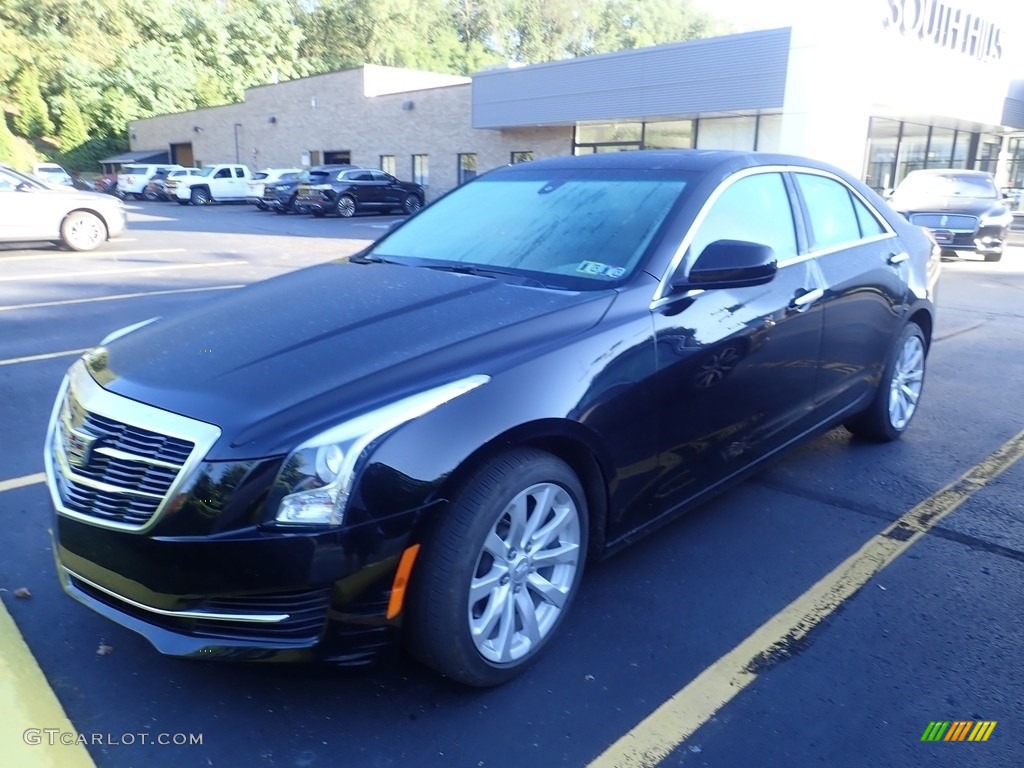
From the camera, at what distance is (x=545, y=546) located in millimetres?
2674

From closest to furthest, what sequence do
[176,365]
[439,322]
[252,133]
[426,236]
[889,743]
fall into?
1. [889,743]
2. [176,365]
3. [439,322]
4. [426,236]
5. [252,133]

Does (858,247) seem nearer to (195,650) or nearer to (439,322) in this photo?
(439,322)

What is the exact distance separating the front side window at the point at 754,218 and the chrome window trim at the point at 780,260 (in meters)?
0.02

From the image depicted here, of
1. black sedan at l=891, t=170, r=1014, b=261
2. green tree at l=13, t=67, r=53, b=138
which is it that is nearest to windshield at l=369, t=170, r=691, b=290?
black sedan at l=891, t=170, r=1014, b=261

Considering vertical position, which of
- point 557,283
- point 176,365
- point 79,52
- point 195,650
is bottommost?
point 195,650

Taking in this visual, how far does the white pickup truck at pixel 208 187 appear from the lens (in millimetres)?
32938

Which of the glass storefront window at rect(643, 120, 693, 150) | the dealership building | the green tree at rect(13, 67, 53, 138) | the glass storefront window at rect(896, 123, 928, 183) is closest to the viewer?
the dealership building

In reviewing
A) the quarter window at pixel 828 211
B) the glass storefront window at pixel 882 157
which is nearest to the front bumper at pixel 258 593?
the quarter window at pixel 828 211

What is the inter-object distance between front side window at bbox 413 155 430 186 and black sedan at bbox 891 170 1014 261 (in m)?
20.6

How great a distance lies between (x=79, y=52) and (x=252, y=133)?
1890 cm

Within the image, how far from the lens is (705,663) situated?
2760 mm

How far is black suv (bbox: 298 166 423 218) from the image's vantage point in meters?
25.0

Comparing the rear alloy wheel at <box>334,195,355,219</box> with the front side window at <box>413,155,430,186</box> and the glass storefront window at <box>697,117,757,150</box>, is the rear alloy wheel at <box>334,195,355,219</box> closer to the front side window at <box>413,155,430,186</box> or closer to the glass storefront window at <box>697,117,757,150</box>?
the front side window at <box>413,155,430,186</box>

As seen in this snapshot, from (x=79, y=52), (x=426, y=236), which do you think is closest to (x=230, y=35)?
(x=79, y=52)
